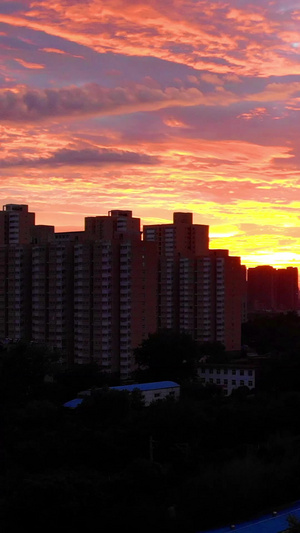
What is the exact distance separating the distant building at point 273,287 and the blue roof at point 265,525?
227 feet

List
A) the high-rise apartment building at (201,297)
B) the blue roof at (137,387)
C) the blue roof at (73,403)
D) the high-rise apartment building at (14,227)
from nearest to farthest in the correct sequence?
the blue roof at (73,403) < the blue roof at (137,387) < the high-rise apartment building at (201,297) < the high-rise apartment building at (14,227)

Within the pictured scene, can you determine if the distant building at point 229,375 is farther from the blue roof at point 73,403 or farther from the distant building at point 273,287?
the distant building at point 273,287

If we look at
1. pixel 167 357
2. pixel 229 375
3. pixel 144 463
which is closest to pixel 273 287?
pixel 229 375

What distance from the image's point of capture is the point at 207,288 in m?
36.9

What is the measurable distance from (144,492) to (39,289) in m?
18.6

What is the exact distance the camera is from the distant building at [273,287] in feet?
268

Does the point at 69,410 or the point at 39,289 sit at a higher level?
the point at 39,289

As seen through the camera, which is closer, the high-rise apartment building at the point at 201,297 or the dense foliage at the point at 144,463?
the dense foliage at the point at 144,463

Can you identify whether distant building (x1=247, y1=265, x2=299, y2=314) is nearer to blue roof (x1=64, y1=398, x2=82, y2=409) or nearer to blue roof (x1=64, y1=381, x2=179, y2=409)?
blue roof (x1=64, y1=381, x2=179, y2=409)

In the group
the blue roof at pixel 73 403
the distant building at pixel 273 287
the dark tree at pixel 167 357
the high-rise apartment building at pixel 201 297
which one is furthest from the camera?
the distant building at pixel 273 287

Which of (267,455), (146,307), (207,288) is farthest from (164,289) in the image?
(267,455)

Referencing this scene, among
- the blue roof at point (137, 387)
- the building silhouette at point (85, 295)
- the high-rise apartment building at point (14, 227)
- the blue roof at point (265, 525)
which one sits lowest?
the blue roof at point (265, 525)

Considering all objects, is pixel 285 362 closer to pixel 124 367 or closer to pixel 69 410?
Answer: pixel 124 367

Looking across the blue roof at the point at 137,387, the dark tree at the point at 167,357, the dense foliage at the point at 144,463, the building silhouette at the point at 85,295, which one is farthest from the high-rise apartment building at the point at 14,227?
the dense foliage at the point at 144,463
